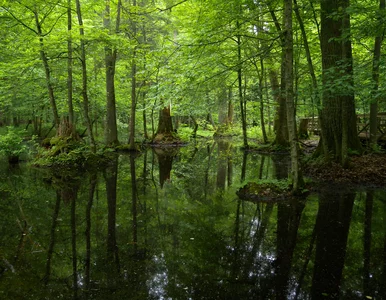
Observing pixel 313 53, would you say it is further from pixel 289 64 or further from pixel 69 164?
pixel 69 164

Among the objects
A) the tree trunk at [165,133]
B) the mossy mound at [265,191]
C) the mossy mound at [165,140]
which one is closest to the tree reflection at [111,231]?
the mossy mound at [265,191]

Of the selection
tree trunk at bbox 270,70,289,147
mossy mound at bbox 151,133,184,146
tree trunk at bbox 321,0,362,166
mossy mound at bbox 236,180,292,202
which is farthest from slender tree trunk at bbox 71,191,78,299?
mossy mound at bbox 151,133,184,146

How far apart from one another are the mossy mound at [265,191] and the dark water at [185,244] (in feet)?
1.05

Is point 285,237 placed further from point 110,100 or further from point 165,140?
point 165,140

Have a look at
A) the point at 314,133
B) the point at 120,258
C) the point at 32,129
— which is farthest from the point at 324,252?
the point at 32,129

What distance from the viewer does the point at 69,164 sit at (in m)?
11.3

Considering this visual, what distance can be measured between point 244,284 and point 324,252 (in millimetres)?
1504

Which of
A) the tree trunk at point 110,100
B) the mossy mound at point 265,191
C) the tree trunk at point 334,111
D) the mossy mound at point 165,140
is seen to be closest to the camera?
the mossy mound at point 265,191

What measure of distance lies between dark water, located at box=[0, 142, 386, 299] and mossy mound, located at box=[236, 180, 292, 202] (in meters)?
0.32

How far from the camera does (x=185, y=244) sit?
4.58 meters

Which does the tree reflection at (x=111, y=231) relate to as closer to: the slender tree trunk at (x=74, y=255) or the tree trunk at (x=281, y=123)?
the slender tree trunk at (x=74, y=255)

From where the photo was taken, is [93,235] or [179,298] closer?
[179,298]

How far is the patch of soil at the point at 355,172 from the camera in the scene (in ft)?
26.8

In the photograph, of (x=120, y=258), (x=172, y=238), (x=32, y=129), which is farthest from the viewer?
(x=32, y=129)
